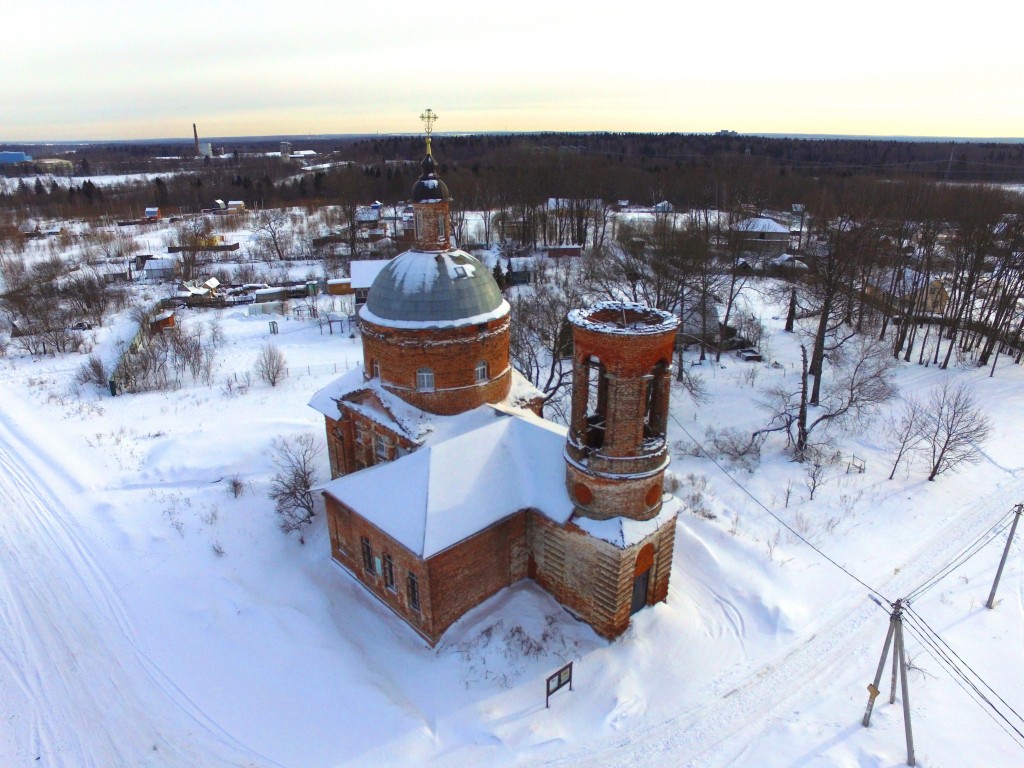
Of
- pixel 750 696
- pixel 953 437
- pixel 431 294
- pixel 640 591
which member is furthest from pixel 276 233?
pixel 750 696

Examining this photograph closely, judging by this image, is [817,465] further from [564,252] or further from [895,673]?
[564,252]

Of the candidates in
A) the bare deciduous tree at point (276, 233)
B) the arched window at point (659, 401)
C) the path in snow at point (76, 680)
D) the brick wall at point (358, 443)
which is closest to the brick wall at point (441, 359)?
the brick wall at point (358, 443)

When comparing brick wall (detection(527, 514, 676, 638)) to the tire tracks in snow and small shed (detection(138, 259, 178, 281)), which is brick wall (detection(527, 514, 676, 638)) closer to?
the tire tracks in snow

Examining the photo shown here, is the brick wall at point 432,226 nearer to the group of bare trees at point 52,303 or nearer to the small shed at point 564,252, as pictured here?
the group of bare trees at point 52,303

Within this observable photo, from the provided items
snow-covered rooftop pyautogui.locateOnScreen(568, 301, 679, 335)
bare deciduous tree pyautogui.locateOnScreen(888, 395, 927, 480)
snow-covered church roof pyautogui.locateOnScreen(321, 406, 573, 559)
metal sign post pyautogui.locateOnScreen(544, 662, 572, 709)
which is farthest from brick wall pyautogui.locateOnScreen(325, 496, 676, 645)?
bare deciduous tree pyautogui.locateOnScreen(888, 395, 927, 480)

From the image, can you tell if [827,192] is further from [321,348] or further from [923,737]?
[923,737]
